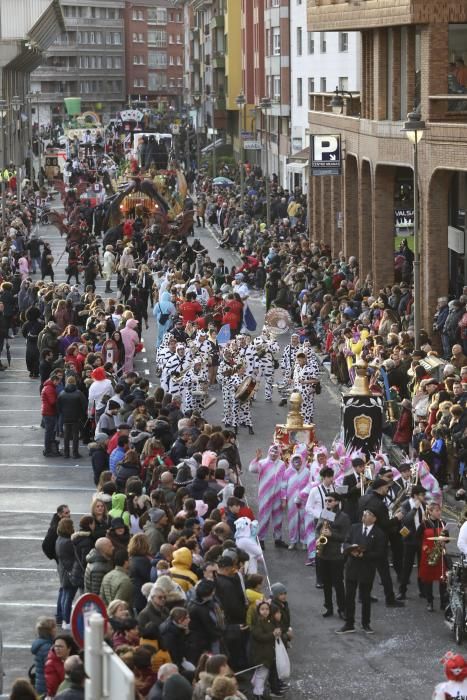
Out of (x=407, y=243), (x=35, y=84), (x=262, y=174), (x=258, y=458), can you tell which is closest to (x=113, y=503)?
(x=258, y=458)

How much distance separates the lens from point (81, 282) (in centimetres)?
5253

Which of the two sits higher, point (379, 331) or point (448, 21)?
point (448, 21)

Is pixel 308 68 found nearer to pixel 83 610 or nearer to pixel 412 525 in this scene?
pixel 412 525

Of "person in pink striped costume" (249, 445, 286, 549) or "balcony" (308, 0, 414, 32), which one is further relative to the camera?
"balcony" (308, 0, 414, 32)

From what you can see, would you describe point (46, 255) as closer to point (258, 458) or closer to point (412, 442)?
point (412, 442)

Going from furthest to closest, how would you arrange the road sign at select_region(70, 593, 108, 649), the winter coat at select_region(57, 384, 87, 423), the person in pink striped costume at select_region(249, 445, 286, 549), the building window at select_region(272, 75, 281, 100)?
the building window at select_region(272, 75, 281, 100), the winter coat at select_region(57, 384, 87, 423), the person in pink striped costume at select_region(249, 445, 286, 549), the road sign at select_region(70, 593, 108, 649)

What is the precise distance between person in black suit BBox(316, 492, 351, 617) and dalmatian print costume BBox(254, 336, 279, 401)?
1115 centimetres

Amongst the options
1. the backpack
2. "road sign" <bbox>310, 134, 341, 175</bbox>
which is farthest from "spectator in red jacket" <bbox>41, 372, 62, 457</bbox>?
"road sign" <bbox>310, 134, 341, 175</bbox>

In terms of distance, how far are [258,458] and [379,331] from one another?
441 inches

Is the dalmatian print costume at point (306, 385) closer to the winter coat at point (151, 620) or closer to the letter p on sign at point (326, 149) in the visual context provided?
the winter coat at point (151, 620)

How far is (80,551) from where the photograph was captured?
18672mm

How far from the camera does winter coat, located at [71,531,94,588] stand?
1866cm

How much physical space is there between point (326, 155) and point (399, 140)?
7049 millimetres

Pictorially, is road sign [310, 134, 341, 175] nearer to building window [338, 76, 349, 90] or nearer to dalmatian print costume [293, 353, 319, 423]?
dalmatian print costume [293, 353, 319, 423]
